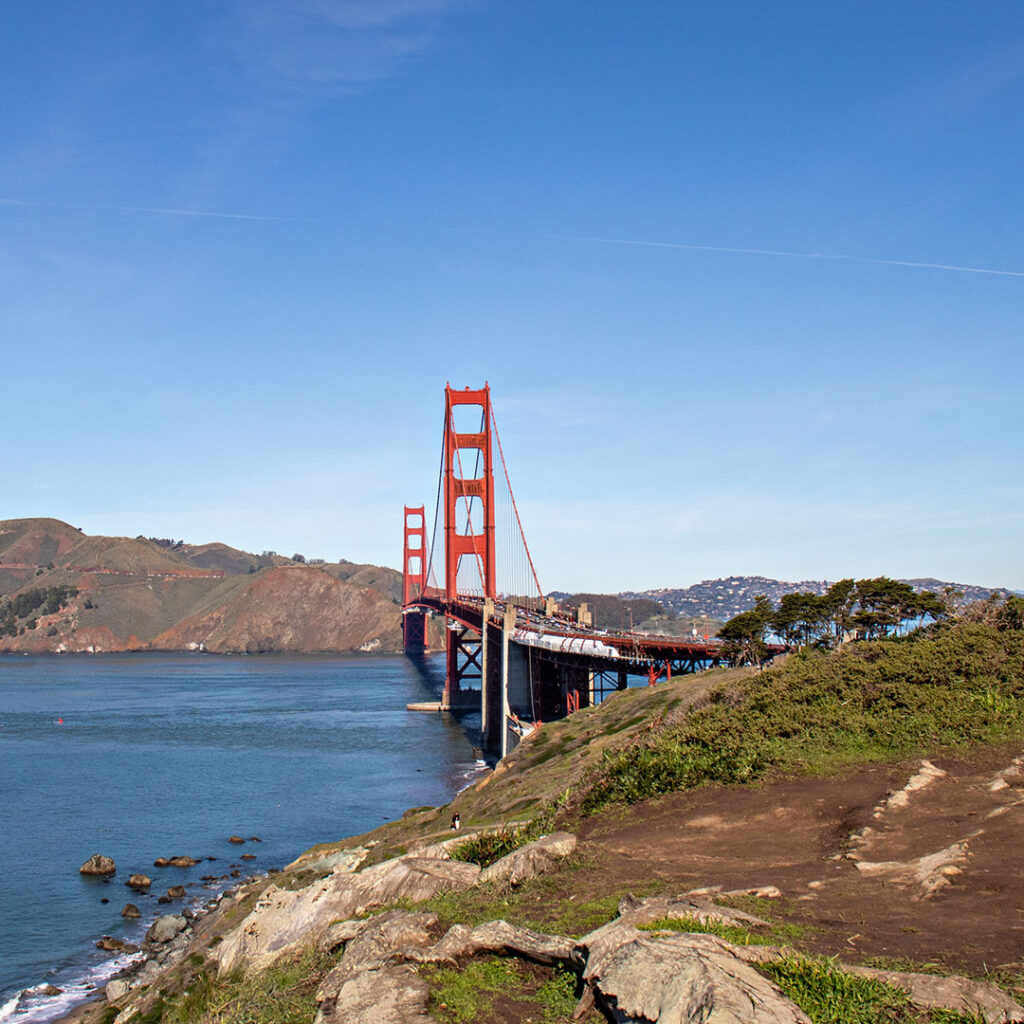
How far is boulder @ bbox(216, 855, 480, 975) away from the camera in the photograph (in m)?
12.7

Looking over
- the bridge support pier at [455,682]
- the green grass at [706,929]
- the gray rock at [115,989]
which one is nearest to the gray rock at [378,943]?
the green grass at [706,929]

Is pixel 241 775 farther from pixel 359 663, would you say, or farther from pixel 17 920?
pixel 359 663

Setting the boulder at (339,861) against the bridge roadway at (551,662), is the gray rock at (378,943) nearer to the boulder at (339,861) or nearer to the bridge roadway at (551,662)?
the boulder at (339,861)

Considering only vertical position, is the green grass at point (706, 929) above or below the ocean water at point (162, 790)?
above

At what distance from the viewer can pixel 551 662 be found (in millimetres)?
53031

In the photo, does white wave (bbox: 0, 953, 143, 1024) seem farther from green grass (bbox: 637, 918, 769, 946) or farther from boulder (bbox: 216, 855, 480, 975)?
green grass (bbox: 637, 918, 769, 946)

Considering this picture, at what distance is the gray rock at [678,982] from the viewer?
7.02m

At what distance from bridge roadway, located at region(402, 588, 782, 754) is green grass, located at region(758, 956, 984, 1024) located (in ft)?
115

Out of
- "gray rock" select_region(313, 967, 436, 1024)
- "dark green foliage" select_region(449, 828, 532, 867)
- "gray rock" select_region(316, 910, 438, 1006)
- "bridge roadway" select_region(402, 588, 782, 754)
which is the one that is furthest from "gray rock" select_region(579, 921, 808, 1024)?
"bridge roadway" select_region(402, 588, 782, 754)

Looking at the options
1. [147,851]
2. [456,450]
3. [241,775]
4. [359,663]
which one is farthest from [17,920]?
[359,663]

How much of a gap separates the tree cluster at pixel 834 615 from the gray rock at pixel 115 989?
2458 cm

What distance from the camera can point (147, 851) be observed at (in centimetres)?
4028

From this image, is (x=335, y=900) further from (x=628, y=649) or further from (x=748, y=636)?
(x=748, y=636)

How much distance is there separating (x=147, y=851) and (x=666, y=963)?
3824cm
